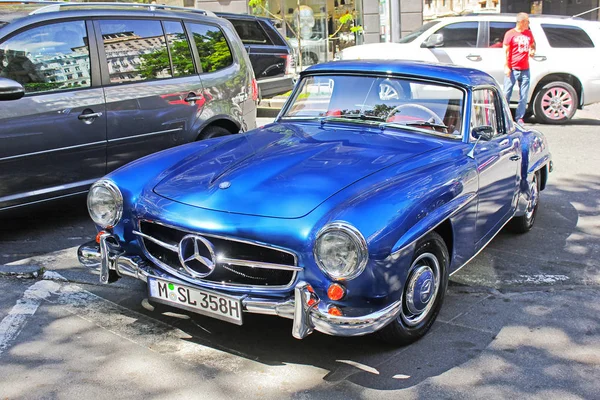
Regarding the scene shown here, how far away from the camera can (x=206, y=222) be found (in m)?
3.75

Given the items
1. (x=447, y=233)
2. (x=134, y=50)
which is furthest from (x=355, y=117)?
(x=134, y=50)

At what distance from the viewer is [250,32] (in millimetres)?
13180

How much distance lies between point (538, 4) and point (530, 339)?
29470mm

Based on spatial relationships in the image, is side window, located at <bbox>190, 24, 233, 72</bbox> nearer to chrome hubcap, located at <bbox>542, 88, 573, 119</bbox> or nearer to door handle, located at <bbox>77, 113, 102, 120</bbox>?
door handle, located at <bbox>77, 113, 102, 120</bbox>

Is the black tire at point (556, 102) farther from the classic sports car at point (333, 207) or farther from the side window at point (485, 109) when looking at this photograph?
the classic sports car at point (333, 207)

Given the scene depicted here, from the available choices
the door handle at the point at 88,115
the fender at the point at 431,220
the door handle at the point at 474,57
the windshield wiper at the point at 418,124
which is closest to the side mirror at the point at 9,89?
the door handle at the point at 88,115

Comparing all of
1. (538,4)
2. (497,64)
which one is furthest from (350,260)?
(538,4)

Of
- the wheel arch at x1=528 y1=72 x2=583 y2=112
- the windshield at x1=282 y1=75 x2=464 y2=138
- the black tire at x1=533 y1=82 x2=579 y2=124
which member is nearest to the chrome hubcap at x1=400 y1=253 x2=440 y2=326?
the windshield at x1=282 y1=75 x2=464 y2=138

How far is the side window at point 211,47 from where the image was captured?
23.0 feet

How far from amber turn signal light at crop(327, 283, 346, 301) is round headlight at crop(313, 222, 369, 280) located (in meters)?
0.05

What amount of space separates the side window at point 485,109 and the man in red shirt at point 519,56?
239 inches

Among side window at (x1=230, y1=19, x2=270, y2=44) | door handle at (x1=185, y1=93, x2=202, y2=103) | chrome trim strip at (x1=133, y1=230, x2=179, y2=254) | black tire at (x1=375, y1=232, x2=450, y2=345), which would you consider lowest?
black tire at (x1=375, y1=232, x2=450, y2=345)

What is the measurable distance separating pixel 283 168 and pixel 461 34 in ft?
30.1

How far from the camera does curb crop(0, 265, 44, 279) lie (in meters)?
5.14
